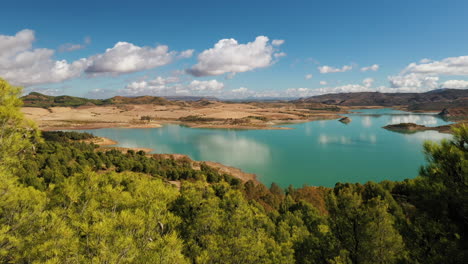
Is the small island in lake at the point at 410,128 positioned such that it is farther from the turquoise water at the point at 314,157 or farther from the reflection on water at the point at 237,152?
the reflection on water at the point at 237,152

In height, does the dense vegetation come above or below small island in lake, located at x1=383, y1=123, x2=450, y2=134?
above

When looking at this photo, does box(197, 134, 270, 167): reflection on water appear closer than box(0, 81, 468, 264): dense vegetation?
No

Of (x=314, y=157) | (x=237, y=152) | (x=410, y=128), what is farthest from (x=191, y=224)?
(x=410, y=128)

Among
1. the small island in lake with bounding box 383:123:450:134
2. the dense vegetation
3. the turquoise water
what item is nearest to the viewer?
the dense vegetation

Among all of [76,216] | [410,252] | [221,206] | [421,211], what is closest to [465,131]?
[421,211]

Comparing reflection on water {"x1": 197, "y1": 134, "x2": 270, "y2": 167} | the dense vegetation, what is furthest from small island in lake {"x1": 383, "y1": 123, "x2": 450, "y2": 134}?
the dense vegetation

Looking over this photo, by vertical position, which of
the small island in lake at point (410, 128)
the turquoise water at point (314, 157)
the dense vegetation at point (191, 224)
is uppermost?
the dense vegetation at point (191, 224)

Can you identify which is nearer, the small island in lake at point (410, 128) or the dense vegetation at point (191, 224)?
the dense vegetation at point (191, 224)

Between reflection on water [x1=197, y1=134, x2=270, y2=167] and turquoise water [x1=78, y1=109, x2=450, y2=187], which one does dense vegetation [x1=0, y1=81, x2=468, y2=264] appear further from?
reflection on water [x1=197, y1=134, x2=270, y2=167]

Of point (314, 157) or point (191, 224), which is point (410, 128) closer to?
point (314, 157)

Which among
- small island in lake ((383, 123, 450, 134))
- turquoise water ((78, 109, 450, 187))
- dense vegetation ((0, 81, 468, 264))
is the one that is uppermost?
dense vegetation ((0, 81, 468, 264))

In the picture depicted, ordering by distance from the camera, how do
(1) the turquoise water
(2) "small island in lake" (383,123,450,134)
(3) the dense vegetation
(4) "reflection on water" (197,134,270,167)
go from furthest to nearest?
(2) "small island in lake" (383,123,450,134) → (4) "reflection on water" (197,134,270,167) → (1) the turquoise water → (3) the dense vegetation

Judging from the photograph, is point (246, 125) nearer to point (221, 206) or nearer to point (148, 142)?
point (148, 142)

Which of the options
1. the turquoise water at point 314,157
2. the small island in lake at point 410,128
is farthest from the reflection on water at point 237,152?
the small island in lake at point 410,128
